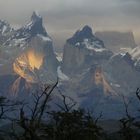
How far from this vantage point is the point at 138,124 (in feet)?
280

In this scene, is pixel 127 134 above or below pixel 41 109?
below

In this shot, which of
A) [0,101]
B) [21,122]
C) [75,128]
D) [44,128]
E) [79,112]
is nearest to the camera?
[21,122]

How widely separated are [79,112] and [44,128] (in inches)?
578

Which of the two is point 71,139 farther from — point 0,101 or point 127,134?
point 0,101

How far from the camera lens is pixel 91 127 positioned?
3420 inches

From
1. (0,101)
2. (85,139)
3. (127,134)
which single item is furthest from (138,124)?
(0,101)

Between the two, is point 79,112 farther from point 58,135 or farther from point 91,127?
point 58,135

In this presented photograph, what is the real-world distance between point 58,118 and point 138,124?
13.3m

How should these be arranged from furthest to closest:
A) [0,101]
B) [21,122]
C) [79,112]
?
[79,112]
[0,101]
[21,122]

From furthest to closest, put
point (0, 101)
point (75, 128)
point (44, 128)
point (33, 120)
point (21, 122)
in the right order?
point (75, 128)
point (44, 128)
point (0, 101)
point (33, 120)
point (21, 122)

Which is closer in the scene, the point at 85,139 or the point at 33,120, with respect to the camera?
the point at 33,120

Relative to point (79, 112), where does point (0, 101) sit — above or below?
above

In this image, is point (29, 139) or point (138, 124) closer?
point (29, 139)

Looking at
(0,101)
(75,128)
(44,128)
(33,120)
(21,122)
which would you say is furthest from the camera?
(75,128)
